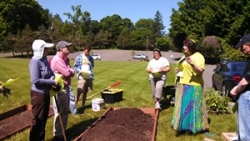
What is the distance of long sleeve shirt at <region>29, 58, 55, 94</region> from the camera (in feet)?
16.3

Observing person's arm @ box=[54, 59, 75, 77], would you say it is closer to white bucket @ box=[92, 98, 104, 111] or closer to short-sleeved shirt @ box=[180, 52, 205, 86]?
short-sleeved shirt @ box=[180, 52, 205, 86]

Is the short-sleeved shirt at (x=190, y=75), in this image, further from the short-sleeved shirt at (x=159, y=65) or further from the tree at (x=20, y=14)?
the tree at (x=20, y=14)

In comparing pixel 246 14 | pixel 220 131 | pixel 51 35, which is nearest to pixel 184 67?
pixel 220 131

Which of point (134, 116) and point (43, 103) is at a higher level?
point (43, 103)

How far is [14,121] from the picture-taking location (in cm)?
709

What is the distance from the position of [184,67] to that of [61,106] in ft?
8.89

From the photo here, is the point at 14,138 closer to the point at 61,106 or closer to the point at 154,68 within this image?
the point at 61,106

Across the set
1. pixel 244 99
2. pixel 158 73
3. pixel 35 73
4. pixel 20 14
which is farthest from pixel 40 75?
pixel 20 14

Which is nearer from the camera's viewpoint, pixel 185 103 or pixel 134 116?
pixel 185 103

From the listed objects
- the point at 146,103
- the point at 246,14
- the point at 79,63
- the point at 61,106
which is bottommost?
the point at 146,103

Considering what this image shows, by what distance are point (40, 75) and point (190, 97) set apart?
3.06 meters

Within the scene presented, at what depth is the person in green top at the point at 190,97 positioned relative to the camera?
18.9 feet

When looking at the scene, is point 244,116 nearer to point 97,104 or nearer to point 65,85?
point 65,85

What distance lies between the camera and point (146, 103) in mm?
10062
